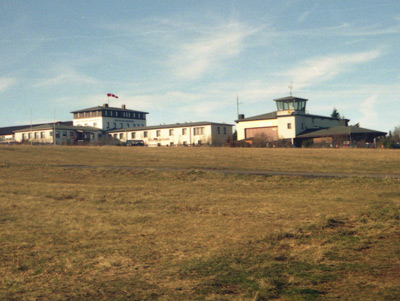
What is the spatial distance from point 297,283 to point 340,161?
29355mm

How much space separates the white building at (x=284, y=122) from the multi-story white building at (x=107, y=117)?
4351 centimetres

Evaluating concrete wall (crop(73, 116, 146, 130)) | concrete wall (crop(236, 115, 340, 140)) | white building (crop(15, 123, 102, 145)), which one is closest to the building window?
concrete wall (crop(236, 115, 340, 140))

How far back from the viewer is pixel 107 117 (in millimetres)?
112000

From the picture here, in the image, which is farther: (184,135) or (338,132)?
(184,135)

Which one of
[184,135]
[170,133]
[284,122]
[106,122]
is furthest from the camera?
[106,122]

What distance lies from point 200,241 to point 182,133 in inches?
3243

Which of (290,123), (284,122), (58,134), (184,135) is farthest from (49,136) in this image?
(290,123)

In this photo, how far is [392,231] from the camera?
10984mm

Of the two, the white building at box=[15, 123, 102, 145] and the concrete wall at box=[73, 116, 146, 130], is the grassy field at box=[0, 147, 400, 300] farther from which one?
the concrete wall at box=[73, 116, 146, 130]

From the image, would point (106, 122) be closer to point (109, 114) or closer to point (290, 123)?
point (109, 114)

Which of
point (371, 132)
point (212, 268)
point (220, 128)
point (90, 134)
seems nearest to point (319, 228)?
point (212, 268)

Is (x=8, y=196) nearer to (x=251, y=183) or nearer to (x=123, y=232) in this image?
(x=123, y=232)

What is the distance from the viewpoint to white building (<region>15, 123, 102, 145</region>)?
9588 cm

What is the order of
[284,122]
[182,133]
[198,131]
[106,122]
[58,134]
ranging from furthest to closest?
[106,122] < [58,134] < [182,133] < [198,131] < [284,122]
